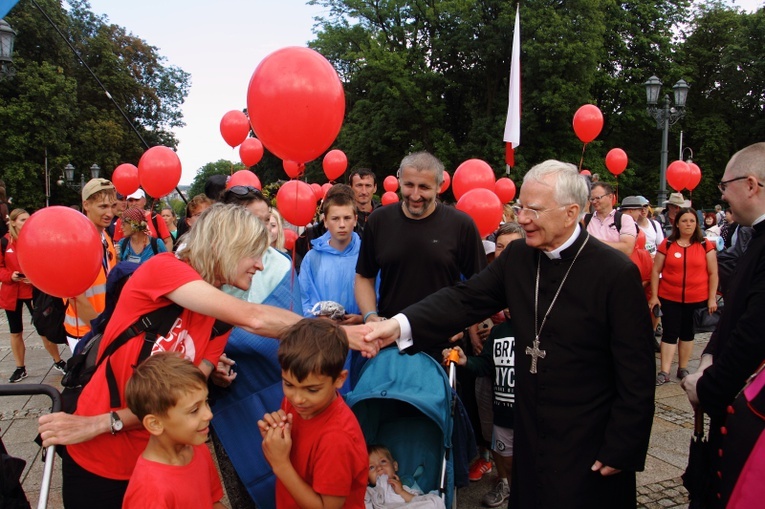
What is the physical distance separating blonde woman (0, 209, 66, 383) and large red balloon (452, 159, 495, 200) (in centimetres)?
563

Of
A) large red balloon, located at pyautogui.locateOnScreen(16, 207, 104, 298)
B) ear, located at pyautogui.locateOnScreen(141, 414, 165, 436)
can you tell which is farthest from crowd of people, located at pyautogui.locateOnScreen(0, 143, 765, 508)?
large red balloon, located at pyautogui.locateOnScreen(16, 207, 104, 298)

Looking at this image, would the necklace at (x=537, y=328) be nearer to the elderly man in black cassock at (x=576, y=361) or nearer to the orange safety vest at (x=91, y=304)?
the elderly man in black cassock at (x=576, y=361)

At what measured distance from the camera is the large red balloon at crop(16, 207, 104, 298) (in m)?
3.33

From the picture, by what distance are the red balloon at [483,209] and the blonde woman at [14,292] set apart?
5.02 m

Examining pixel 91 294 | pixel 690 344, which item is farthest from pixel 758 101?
pixel 91 294

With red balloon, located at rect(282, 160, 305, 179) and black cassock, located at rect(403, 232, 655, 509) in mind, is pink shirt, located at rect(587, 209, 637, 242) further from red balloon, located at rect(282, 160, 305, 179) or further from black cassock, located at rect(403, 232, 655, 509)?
black cassock, located at rect(403, 232, 655, 509)

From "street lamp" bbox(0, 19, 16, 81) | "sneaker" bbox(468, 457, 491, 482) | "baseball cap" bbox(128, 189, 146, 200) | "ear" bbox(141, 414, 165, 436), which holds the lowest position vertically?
"sneaker" bbox(468, 457, 491, 482)

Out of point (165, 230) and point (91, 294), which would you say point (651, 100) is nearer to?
point (165, 230)

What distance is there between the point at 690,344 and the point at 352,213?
471cm

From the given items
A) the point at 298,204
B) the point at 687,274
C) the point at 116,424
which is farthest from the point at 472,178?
the point at 116,424

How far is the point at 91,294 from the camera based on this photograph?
465cm

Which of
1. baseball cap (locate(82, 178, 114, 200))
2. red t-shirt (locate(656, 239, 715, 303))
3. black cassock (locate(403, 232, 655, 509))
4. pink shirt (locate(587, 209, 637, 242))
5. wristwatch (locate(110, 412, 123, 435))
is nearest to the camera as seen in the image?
wristwatch (locate(110, 412, 123, 435))

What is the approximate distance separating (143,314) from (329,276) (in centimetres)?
216

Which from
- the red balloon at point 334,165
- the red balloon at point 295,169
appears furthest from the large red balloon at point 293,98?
the red balloon at point 334,165
